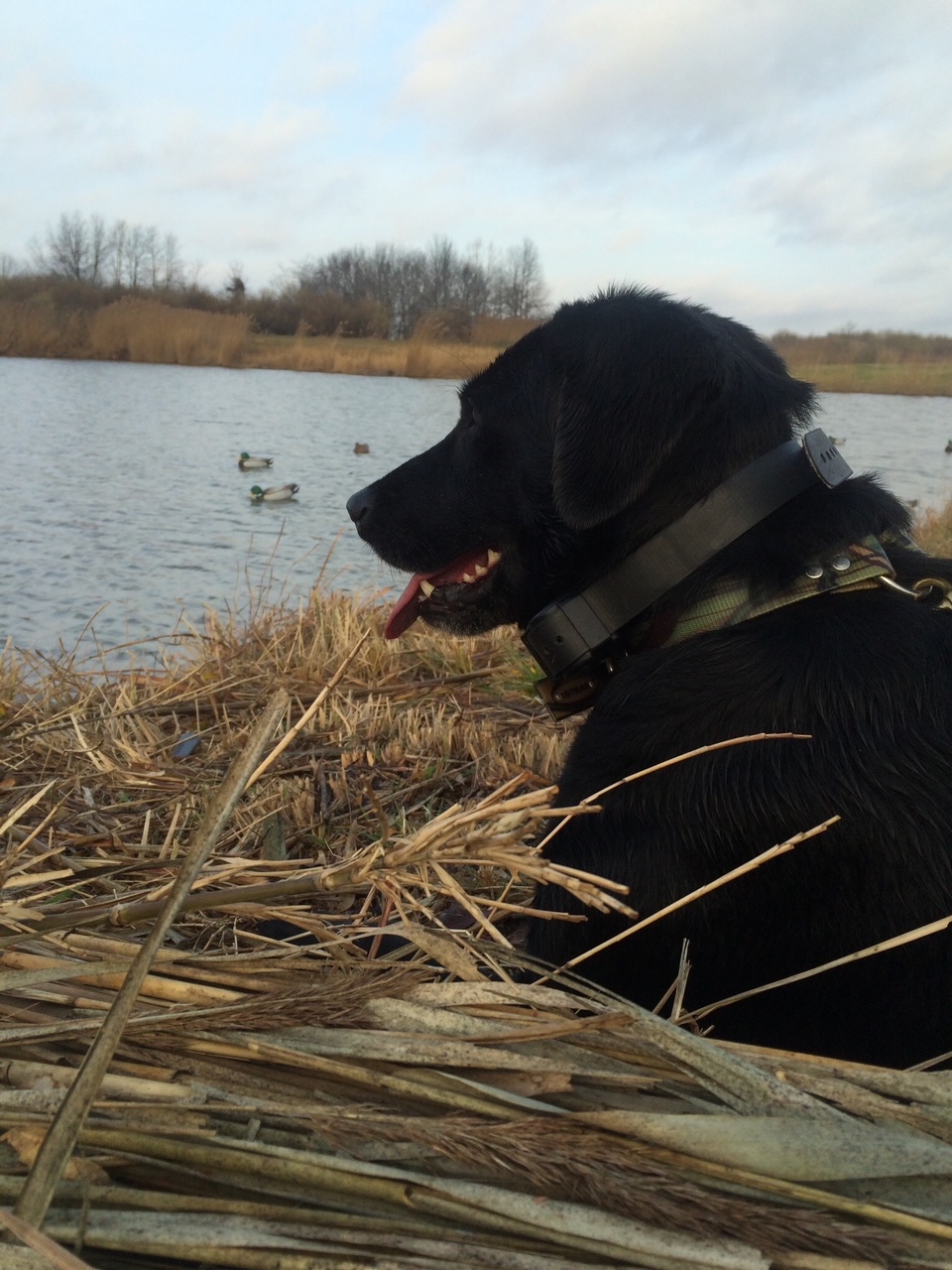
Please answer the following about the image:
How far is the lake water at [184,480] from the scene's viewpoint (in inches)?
332

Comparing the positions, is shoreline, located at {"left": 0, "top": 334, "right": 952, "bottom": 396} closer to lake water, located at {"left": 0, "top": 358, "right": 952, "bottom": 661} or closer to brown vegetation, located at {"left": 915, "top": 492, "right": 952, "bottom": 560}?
lake water, located at {"left": 0, "top": 358, "right": 952, "bottom": 661}

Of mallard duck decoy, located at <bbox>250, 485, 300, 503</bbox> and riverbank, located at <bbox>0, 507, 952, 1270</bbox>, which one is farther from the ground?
mallard duck decoy, located at <bbox>250, 485, 300, 503</bbox>

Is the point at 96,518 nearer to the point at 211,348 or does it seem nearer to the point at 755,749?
the point at 755,749

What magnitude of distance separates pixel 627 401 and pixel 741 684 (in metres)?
0.72

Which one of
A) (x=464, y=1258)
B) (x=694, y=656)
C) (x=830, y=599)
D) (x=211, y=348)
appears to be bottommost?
(x=464, y=1258)

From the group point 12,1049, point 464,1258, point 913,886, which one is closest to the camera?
point 464,1258

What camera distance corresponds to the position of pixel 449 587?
2895mm

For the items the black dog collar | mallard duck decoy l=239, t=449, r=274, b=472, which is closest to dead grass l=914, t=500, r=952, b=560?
the black dog collar

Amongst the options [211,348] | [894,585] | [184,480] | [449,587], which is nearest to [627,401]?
[894,585]

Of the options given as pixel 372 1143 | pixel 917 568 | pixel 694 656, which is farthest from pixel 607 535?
pixel 372 1143

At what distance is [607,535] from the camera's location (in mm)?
2367

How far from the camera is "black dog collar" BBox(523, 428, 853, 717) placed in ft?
6.94

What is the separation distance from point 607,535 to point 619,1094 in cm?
135

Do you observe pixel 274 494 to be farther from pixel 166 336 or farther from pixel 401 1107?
pixel 166 336
